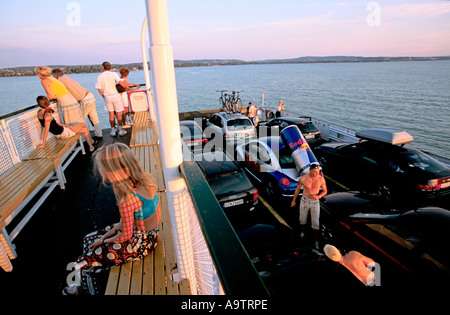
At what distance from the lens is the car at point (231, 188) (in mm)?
5605

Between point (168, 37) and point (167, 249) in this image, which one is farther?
point (167, 249)

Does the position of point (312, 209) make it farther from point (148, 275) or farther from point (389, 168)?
point (148, 275)

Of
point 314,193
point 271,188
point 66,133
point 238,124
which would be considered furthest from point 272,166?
point 66,133

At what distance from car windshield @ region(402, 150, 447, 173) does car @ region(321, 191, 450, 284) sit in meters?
2.13

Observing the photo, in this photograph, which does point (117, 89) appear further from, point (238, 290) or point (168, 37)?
point (238, 290)

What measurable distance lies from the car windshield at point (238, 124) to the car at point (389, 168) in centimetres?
358

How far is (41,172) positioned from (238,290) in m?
4.59

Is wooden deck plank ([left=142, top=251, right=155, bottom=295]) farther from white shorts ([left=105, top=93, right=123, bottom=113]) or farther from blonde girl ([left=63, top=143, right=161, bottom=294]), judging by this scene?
white shorts ([left=105, top=93, right=123, bottom=113])

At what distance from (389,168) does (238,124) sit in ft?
18.9

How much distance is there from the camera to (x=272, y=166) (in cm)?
673

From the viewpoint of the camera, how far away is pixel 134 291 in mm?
2117

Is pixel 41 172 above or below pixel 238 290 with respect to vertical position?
below

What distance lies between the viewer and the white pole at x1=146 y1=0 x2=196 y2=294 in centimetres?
152
